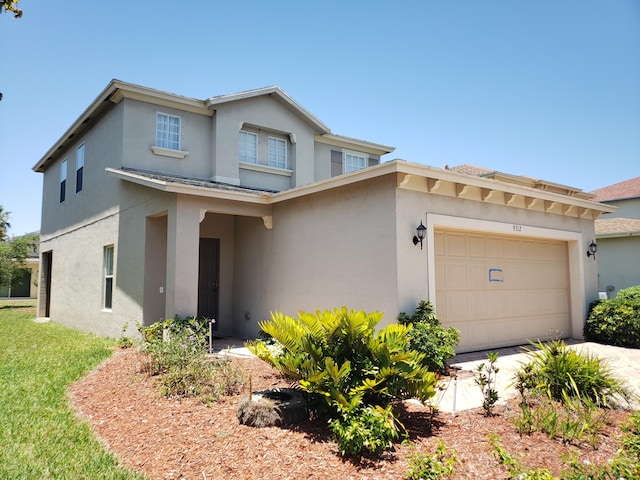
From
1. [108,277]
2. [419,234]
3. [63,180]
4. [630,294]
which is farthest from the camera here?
[63,180]

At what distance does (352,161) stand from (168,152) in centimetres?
716

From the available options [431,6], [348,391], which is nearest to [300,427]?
[348,391]

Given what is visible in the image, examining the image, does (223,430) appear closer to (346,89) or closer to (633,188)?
(346,89)

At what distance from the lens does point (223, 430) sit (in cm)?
462

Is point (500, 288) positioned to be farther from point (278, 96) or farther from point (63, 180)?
A: point (63, 180)

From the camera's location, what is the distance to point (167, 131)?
12664mm

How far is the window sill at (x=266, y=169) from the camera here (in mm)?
13529

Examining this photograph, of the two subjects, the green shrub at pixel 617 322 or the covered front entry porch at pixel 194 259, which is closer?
the covered front entry porch at pixel 194 259

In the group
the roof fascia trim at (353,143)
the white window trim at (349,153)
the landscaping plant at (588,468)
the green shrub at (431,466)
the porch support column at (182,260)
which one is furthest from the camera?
the white window trim at (349,153)

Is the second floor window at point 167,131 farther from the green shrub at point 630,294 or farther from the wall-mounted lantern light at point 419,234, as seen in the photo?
the green shrub at point 630,294

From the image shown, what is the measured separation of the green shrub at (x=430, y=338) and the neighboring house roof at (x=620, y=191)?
844 inches

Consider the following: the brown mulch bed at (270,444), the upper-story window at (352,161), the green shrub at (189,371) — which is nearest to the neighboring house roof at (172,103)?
the upper-story window at (352,161)

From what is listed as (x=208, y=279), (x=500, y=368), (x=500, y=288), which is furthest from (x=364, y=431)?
(x=208, y=279)

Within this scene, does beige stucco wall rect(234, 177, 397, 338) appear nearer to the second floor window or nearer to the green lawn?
Result: the second floor window
